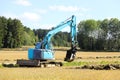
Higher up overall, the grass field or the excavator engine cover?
the excavator engine cover

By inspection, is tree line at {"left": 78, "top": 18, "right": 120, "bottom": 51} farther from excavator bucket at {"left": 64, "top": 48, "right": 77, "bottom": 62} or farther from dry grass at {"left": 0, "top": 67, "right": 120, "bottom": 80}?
dry grass at {"left": 0, "top": 67, "right": 120, "bottom": 80}

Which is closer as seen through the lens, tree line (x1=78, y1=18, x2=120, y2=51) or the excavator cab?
the excavator cab

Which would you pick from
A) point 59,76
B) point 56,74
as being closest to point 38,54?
point 56,74

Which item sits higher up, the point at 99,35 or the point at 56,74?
the point at 99,35

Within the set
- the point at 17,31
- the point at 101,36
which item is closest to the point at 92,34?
the point at 101,36

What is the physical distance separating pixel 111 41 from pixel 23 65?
111 meters

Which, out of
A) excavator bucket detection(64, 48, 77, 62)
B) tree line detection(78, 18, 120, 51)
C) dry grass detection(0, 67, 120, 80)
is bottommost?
dry grass detection(0, 67, 120, 80)

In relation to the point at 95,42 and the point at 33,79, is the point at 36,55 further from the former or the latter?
the point at 95,42

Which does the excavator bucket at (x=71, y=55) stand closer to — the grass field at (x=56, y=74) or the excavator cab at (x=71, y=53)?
the excavator cab at (x=71, y=53)

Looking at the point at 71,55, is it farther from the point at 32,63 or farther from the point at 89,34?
the point at 89,34

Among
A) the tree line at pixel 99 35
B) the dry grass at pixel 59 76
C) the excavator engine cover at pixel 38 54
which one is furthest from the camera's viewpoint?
the tree line at pixel 99 35

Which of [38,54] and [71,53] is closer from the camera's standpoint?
[38,54]

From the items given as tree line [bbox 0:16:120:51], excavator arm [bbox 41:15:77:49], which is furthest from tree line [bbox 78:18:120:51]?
excavator arm [bbox 41:15:77:49]

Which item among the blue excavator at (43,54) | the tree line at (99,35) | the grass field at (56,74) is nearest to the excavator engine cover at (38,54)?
the blue excavator at (43,54)
